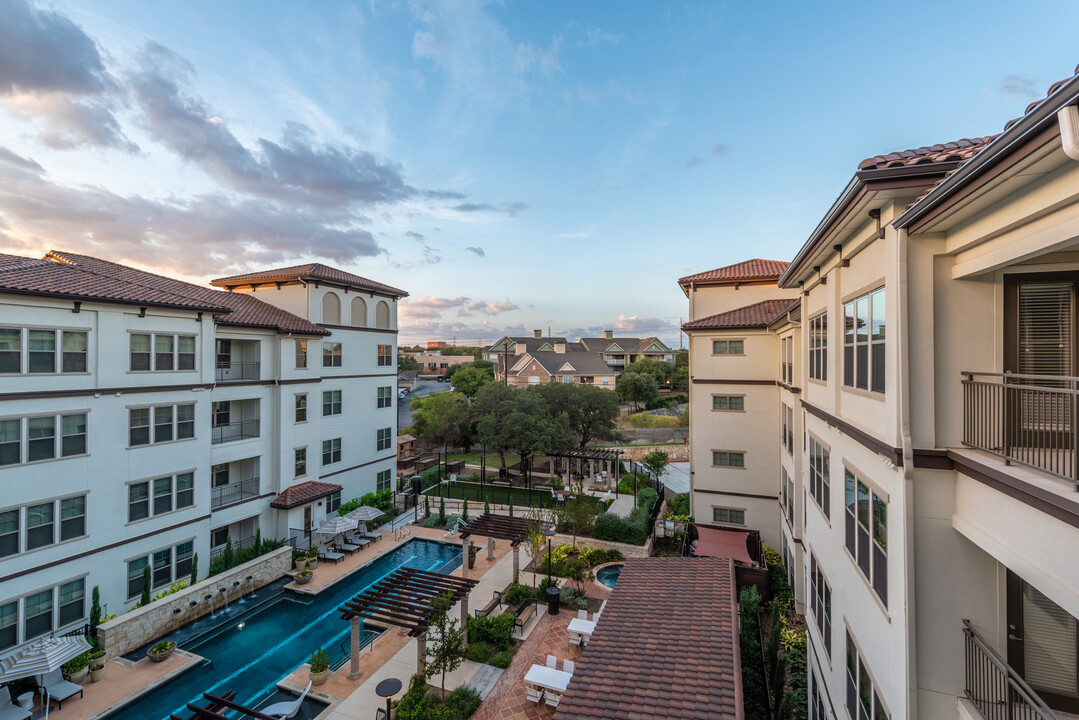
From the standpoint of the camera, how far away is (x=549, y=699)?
11523mm

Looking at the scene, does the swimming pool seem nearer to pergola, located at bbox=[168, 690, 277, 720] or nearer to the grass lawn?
pergola, located at bbox=[168, 690, 277, 720]

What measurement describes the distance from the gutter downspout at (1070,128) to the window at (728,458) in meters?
18.5

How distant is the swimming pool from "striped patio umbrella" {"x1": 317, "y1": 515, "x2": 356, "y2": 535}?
6.81ft

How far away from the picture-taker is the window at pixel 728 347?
19.9 m

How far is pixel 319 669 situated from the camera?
13.0 meters

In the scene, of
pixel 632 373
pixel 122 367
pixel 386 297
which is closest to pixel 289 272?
pixel 386 297

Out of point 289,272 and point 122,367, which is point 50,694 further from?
point 289,272

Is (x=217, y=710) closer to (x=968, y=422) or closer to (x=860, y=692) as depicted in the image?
(x=860, y=692)

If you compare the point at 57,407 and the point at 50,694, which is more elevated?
the point at 57,407

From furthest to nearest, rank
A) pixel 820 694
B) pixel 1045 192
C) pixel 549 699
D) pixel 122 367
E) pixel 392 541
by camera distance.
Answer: pixel 392 541 → pixel 122 367 → pixel 549 699 → pixel 820 694 → pixel 1045 192

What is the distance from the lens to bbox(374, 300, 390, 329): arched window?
28031 mm

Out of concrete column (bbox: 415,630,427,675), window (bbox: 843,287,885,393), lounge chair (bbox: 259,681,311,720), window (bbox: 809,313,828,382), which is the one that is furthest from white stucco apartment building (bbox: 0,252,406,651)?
window (bbox: 843,287,885,393)

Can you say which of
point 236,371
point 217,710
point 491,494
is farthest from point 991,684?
point 491,494

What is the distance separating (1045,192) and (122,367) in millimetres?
21333
